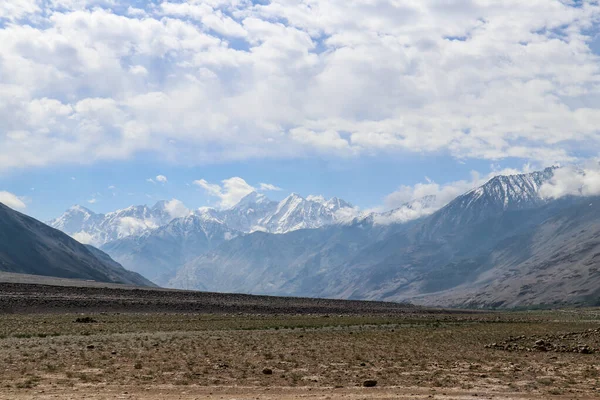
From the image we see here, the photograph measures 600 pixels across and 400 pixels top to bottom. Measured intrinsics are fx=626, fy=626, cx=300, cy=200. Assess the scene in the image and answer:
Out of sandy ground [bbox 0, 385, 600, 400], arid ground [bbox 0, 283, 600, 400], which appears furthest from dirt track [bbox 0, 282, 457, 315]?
sandy ground [bbox 0, 385, 600, 400]

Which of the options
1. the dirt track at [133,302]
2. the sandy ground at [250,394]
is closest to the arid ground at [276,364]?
the sandy ground at [250,394]

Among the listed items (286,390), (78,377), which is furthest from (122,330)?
(286,390)

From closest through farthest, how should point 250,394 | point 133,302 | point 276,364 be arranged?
point 250,394
point 276,364
point 133,302

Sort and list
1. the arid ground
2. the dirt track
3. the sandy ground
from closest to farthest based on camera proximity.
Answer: the sandy ground, the arid ground, the dirt track

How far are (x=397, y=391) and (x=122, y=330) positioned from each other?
35103mm

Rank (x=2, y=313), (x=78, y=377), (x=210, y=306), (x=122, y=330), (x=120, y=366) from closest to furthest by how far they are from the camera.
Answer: (x=78, y=377) → (x=120, y=366) → (x=122, y=330) → (x=2, y=313) → (x=210, y=306)

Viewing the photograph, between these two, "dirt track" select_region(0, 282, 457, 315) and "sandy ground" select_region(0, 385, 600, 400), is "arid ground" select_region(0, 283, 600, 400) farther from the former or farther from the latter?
"dirt track" select_region(0, 282, 457, 315)

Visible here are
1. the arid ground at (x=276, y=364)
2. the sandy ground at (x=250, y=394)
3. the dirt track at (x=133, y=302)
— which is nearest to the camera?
the sandy ground at (x=250, y=394)

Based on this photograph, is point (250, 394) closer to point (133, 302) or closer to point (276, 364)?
point (276, 364)

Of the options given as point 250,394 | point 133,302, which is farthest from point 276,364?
point 133,302

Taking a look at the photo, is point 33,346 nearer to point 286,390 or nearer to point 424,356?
point 286,390

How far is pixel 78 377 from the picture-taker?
93.1 feet

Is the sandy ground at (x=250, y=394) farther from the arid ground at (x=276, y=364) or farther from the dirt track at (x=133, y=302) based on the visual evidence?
the dirt track at (x=133, y=302)

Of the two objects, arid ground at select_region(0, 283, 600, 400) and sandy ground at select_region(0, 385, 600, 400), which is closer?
sandy ground at select_region(0, 385, 600, 400)
